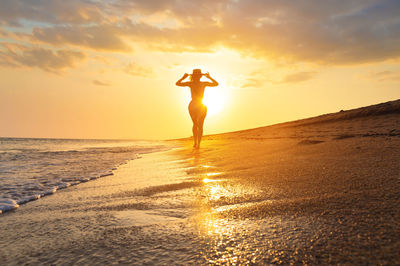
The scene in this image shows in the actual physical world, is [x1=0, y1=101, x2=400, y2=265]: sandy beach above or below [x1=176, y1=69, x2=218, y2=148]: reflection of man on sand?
below

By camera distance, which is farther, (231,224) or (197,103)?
(197,103)

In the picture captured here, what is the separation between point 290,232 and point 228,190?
0.97 m

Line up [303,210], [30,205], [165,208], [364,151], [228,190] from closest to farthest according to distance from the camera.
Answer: [303,210] → [165,208] → [228,190] → [30,205] → [364,151]

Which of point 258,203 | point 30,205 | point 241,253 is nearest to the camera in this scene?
point 241,253

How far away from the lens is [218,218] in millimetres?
1305

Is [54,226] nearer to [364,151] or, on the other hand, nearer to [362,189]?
[362,189]

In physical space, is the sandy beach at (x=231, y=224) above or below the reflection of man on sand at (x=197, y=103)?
below

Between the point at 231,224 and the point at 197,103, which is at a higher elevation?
the point at 197,103

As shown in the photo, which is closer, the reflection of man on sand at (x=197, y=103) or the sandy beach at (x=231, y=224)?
the sandy beach at (x=231, y=224)

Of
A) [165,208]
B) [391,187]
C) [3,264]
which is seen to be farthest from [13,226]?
[391,187]

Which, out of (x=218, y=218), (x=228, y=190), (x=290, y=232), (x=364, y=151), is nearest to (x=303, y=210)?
(x=290, y=232)

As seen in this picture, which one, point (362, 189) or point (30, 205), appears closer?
point (362, 189)

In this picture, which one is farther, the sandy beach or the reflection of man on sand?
the reflection of man on sand

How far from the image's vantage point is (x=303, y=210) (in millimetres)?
1260
